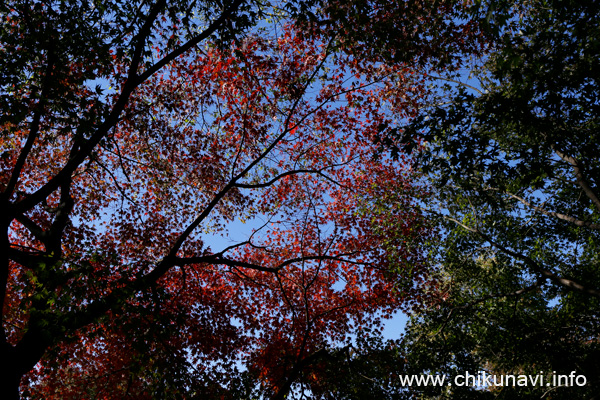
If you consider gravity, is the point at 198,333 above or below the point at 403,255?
below

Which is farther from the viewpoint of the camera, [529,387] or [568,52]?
[529,387]

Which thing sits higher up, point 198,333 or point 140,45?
point 140,45

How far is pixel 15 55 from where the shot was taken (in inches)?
331

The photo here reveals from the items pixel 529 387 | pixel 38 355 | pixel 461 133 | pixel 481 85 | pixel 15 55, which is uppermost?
pixel 481 85

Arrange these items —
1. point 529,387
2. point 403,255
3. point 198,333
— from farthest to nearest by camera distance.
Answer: point 198,333 < point 403,255 < point 529,387

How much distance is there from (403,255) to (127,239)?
37.7 feet

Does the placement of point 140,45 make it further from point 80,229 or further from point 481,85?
point 481,85

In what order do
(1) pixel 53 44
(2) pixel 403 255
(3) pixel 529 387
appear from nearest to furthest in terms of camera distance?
(1) pixel 53 44
(3) pixel 529 387
(2) pixel 403 255

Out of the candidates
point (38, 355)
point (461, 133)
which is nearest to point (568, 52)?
point (461, 133)

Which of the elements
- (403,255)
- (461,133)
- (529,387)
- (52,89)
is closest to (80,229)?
(52,89)

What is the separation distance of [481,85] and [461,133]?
372 inches

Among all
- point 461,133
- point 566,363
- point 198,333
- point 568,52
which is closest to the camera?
point 568,52

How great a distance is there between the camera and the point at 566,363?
10.9 meters

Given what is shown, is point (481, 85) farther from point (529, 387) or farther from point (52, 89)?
point (52, 89)
